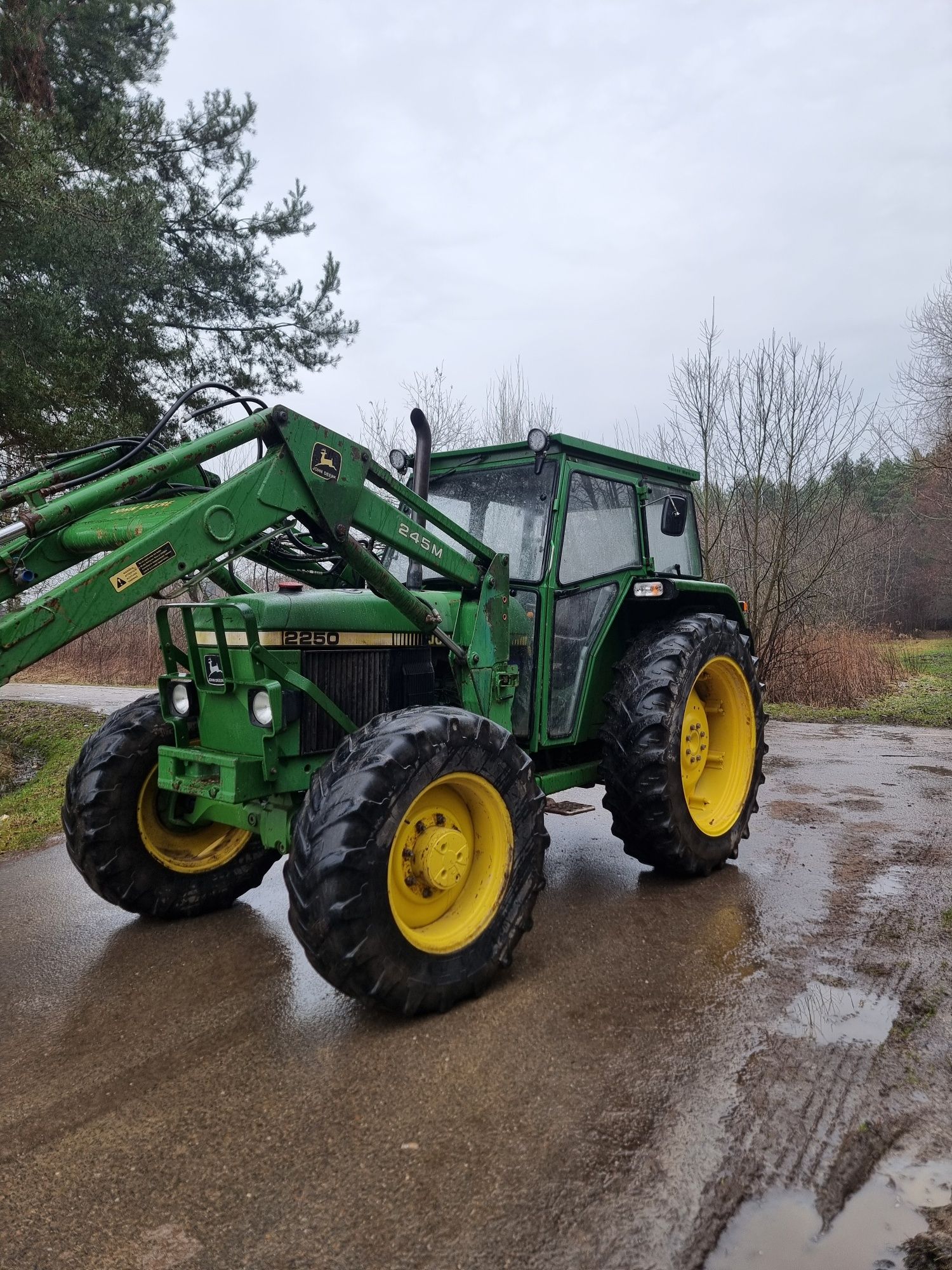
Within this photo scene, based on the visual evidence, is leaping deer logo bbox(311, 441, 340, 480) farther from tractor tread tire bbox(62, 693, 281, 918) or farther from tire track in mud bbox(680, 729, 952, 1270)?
tire track in mud bbox(680, 729, 952, 1270)

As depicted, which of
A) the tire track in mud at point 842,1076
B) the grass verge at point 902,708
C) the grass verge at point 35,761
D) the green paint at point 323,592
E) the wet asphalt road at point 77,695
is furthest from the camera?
the wet asphalt road at point 77,695

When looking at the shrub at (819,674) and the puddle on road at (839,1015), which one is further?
the shrub at (819,674)

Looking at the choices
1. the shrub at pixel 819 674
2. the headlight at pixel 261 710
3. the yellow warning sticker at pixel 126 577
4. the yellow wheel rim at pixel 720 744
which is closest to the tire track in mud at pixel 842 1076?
the yellow wheel rim at pixel 720 744

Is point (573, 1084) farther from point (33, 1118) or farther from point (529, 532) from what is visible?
point (529, 532)

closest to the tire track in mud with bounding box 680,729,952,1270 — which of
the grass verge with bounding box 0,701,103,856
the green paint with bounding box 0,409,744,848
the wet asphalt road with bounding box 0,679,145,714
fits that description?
the green paint with bounding box 0,409,744,848

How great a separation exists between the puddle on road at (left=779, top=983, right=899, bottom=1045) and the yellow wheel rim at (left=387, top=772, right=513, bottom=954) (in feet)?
3.57

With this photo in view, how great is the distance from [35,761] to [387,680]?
836 cm

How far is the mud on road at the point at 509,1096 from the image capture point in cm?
191

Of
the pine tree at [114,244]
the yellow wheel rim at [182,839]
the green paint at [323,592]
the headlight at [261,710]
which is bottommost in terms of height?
the yellow wheel rim at [182,839]

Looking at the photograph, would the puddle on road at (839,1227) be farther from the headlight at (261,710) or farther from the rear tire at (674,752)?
the headlight at (261,710)

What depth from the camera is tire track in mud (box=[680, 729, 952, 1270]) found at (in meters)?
2.07

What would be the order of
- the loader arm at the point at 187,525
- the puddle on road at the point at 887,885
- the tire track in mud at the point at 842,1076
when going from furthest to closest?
the puddle on road at the point at 887,885 → the loader arm at the point at 187,525 → the tire track in mud at the point at 842,1076

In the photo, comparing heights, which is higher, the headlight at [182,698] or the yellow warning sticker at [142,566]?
the yellow warning sticker at [142,566]

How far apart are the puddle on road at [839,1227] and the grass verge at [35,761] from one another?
5.12m
